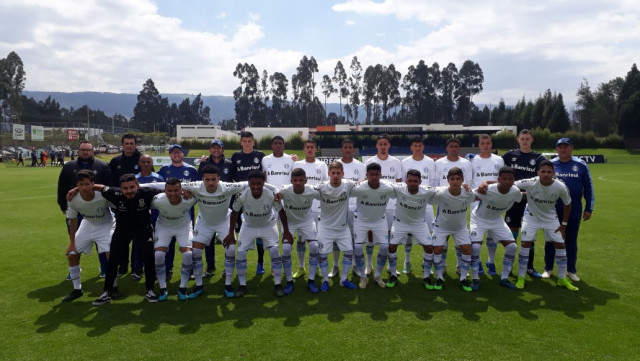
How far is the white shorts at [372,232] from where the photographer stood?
6430 mm

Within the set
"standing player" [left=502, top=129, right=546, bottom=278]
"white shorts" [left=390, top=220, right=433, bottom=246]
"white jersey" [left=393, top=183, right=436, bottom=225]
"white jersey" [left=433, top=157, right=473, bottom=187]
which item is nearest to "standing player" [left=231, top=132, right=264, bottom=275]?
"white jersey" [left=393, top=183, right=436, bottom=225]

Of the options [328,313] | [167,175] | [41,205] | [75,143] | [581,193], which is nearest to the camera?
[328,313]

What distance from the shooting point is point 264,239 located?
6.27 m

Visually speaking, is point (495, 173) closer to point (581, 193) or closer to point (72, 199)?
point (581, 193)

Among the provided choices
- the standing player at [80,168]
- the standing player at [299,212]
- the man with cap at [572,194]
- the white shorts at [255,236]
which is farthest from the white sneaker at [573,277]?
the standing player at [80,168]

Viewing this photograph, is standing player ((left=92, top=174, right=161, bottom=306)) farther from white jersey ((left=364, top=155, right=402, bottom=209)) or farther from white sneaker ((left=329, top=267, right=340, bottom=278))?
white jersey ((left=364, top=155, right=402, bottom=209))

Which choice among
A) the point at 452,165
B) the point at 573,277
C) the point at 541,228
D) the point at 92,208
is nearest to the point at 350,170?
the point at 452,165

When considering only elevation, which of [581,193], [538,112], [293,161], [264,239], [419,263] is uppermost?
[538,112]

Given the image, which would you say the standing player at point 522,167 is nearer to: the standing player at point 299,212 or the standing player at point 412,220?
the standing player at point 412,220

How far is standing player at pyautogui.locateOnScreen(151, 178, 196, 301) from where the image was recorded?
19.3 ft

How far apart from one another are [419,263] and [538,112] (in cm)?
7222

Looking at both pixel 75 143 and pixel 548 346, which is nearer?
pixel 548 346

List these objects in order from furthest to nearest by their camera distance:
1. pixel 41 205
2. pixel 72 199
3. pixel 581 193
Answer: pixel 41 205 → pixel 581 193 → pixel 72 199

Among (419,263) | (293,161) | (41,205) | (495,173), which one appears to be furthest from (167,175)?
(41,205)
